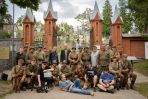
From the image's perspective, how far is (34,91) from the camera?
15.9 m

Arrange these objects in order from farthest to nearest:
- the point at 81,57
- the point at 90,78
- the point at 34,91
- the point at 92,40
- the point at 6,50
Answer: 1. the point at 92,40
2. the point at 6,50
3. the point at 81,57
4. the point at 90,78
5. the point at 34,91

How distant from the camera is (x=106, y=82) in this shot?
16156 millimetres

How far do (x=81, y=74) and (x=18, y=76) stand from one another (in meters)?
2.99

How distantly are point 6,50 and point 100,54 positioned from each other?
626cm

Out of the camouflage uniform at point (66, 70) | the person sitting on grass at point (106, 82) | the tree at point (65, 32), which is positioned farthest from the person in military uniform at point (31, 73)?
the tree at point (65, 32)

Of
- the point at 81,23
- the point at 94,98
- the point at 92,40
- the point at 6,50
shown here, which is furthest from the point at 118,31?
the point at 81,23

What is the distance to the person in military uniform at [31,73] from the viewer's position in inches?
650

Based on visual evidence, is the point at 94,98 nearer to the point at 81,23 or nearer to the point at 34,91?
the point at 34,91

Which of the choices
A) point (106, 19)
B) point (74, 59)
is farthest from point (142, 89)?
point (106, 19)

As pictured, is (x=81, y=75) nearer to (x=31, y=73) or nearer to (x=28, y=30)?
(x=31, y=73)

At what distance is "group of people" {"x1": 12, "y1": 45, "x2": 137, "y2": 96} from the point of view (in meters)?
16.0

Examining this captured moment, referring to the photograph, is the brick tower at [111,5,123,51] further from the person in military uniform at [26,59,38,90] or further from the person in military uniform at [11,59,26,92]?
the person in military uniform at [11,59,26,92]

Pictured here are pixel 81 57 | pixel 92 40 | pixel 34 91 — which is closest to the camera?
pixel 34 91

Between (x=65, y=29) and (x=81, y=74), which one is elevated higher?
(x=65, y=29)
